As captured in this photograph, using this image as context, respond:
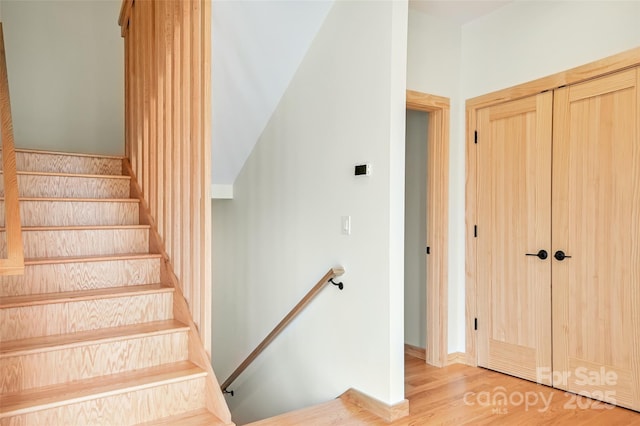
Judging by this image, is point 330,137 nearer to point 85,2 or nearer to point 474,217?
point 474,217

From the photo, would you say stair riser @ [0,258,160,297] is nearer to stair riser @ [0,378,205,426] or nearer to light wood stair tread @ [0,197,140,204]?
light wood stair tread @ [0,197,140,204]

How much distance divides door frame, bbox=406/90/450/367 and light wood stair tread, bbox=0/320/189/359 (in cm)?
204

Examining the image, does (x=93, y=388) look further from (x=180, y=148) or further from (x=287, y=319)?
(x=287, y=319)

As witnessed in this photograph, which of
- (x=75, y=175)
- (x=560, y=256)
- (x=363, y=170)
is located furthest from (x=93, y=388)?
(x=560, y=256)

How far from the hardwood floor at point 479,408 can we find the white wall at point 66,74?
12.2 ft

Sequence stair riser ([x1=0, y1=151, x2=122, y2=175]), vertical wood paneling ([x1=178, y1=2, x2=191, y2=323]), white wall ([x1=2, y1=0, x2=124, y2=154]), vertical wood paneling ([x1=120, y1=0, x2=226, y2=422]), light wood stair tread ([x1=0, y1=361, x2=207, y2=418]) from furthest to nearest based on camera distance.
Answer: white wall ([x1=2, y1=0, x2=124, y2=154]), stair riser ([x1=0, y1=151, x2=122, y2=175]), vertical wood paneling ([x1=178, y1=2, x2=191, y2=323]), vertical wood paneling ([x1=120, y1=0, x2=226, y2=422]), light wood stair tread ([x1=0, y1=361, x2=207, y2=418])

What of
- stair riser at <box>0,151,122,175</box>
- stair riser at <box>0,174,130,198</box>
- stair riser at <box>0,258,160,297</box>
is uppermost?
stair riser at <box>0,151,122,175</box>

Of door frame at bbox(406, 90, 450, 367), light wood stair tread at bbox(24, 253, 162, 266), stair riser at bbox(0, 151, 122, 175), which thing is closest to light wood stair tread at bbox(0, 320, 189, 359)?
light wood stair tread at bbox(24, 253, 162, 266)

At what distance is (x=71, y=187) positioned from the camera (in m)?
3.11

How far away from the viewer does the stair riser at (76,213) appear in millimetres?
2775

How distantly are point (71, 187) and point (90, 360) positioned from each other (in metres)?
1.46

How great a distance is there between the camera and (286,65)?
11.0 ft

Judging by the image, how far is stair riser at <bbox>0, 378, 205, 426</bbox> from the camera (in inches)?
74.2

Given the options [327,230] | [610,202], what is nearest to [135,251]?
[327,230]
